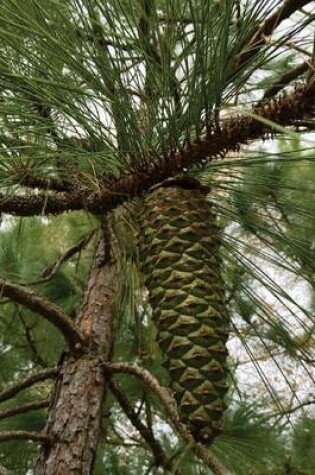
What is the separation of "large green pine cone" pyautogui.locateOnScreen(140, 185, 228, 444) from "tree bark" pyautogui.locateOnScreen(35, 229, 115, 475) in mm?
491

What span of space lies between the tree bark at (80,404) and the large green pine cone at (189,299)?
1.61 ft

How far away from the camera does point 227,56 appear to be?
2.58 feet

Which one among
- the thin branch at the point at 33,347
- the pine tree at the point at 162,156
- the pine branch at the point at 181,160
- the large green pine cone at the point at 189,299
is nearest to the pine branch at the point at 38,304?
the pine tree at the point at 162,156

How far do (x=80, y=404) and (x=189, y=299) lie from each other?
70 cm

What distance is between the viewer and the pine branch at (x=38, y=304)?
48.3 inches

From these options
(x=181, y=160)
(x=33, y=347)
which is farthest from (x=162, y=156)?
(x=33, y=347)

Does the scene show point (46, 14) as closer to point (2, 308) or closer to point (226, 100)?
point (226, 100)

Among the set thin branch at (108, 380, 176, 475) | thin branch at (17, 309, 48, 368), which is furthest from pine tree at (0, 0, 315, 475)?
thin branch at (17, 309, 48, 368)

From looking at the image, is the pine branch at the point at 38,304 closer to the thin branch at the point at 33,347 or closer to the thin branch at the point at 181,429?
the thin branch at the point at 181,429

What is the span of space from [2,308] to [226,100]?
64.6 inches

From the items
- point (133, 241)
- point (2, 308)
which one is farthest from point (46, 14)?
point (2, 308)

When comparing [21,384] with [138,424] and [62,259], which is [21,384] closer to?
[138,424]

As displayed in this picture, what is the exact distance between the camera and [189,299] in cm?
77

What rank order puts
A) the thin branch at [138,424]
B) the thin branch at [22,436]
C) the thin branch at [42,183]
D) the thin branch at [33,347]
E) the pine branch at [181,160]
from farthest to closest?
the thin branch at [33,347] < the thin branch at [138,424] < the thin branch at [22,436] < the thin branch at [42,183] < the pine branch at [181,160]
